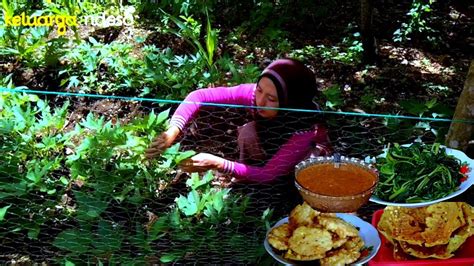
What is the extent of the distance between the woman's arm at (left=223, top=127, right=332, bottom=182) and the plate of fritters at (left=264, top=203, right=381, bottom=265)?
578mm

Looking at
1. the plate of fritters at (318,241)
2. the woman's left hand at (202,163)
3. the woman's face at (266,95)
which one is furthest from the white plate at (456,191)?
the woman's left hand at (202,163)

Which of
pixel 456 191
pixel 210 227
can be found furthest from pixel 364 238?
pixel 210 227

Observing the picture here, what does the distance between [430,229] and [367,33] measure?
2.11 m

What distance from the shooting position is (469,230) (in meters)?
1.64

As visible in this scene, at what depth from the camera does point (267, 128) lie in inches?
97.4

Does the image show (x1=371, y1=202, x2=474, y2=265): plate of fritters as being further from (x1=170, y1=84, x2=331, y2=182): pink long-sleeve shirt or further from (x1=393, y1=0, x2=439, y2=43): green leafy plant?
(x1=393, y1=0, x2=439, y2=43): green leafy plant

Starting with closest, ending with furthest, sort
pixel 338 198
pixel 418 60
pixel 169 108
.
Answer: pixel 338 198 → pixel 169 108 → pixel 418 60

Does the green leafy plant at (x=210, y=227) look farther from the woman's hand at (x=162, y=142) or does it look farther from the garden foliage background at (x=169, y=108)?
the woman's hand at (x=162, y=142)

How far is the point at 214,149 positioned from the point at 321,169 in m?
1.32

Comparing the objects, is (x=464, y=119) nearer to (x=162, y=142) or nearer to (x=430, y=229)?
(x=430, y=229)

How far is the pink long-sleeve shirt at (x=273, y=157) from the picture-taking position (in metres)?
2.29

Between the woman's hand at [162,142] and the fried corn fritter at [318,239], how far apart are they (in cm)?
83

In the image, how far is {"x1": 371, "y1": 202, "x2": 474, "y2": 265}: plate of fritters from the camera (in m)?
1.62

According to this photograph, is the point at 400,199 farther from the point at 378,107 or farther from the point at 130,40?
the point at 130,40
